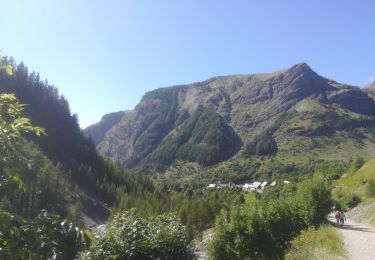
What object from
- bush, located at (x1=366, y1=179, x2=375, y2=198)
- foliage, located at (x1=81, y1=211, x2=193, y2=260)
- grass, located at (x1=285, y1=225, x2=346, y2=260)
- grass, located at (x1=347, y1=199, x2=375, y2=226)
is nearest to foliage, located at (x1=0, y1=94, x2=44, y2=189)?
foliage, located at (x1=81, y1=211, x2=193, y2=260)

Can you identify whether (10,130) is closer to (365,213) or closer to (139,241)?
(139,241)

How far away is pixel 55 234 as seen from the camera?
5.77 metres

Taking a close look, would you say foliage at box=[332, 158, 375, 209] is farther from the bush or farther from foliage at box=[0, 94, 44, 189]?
foliage at box=[0, 94, 44, 189]

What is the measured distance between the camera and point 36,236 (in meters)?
5.61

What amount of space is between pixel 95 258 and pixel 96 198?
183m

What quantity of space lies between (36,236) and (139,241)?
1056 centimetres

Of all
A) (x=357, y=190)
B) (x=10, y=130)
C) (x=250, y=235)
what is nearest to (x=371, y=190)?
(x=357, y=190)

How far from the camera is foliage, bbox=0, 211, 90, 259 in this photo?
5332 mm

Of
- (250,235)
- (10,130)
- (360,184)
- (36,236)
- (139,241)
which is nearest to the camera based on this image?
(36,236)

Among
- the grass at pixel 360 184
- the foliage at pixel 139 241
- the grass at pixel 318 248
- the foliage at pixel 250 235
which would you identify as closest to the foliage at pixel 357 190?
the grass at pixel 360 184

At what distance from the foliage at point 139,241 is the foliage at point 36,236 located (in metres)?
9.38

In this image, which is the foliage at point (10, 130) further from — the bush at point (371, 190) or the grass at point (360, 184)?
the grass at point (360, 184)

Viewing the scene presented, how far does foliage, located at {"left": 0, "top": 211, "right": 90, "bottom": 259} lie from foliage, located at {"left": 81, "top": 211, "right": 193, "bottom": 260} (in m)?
9.38

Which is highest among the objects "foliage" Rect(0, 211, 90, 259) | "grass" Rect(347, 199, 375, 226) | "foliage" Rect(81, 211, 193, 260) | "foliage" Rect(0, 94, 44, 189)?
"foliage" Rect(0, 94, 44, 189)
